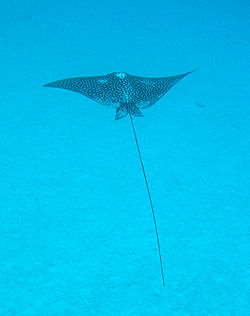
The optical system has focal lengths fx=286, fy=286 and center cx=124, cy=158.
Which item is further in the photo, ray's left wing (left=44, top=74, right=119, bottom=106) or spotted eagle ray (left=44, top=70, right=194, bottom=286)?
ray's left wing (left=44, top=74, right=119, bottom=106)

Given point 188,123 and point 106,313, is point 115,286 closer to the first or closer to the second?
point 106,313

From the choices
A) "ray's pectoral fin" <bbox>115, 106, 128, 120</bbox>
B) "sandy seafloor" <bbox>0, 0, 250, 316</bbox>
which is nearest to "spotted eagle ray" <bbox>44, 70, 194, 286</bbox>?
"ray's pectoral fin" <bbox>115, 106, 128, 120</bbox>

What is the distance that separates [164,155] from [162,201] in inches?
25.4

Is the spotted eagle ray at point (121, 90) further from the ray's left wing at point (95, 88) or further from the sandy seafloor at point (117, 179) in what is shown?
the sandy seafloor at point (117, 179)

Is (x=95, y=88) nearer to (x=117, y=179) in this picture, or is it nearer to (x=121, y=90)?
(x=121, y=90)

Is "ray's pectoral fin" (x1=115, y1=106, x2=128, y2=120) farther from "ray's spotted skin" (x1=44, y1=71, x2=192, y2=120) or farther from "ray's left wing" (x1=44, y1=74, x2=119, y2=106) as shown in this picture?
"ray's left wing" (x1=44, y1=74, x2=119, y2=106)

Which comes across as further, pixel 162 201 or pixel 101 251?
pixel 162 201

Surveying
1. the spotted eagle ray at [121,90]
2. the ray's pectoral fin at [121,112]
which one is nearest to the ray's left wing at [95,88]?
the spotted eagle ray at [121,90]

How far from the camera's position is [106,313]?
7.16ft

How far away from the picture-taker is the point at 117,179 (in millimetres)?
3088

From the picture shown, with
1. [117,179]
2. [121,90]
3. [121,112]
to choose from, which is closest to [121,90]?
[121,90]

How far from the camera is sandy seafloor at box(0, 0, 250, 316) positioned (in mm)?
2324

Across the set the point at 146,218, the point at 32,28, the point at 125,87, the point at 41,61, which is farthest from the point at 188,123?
the point at 32,28

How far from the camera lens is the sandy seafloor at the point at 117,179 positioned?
2.32 metres
